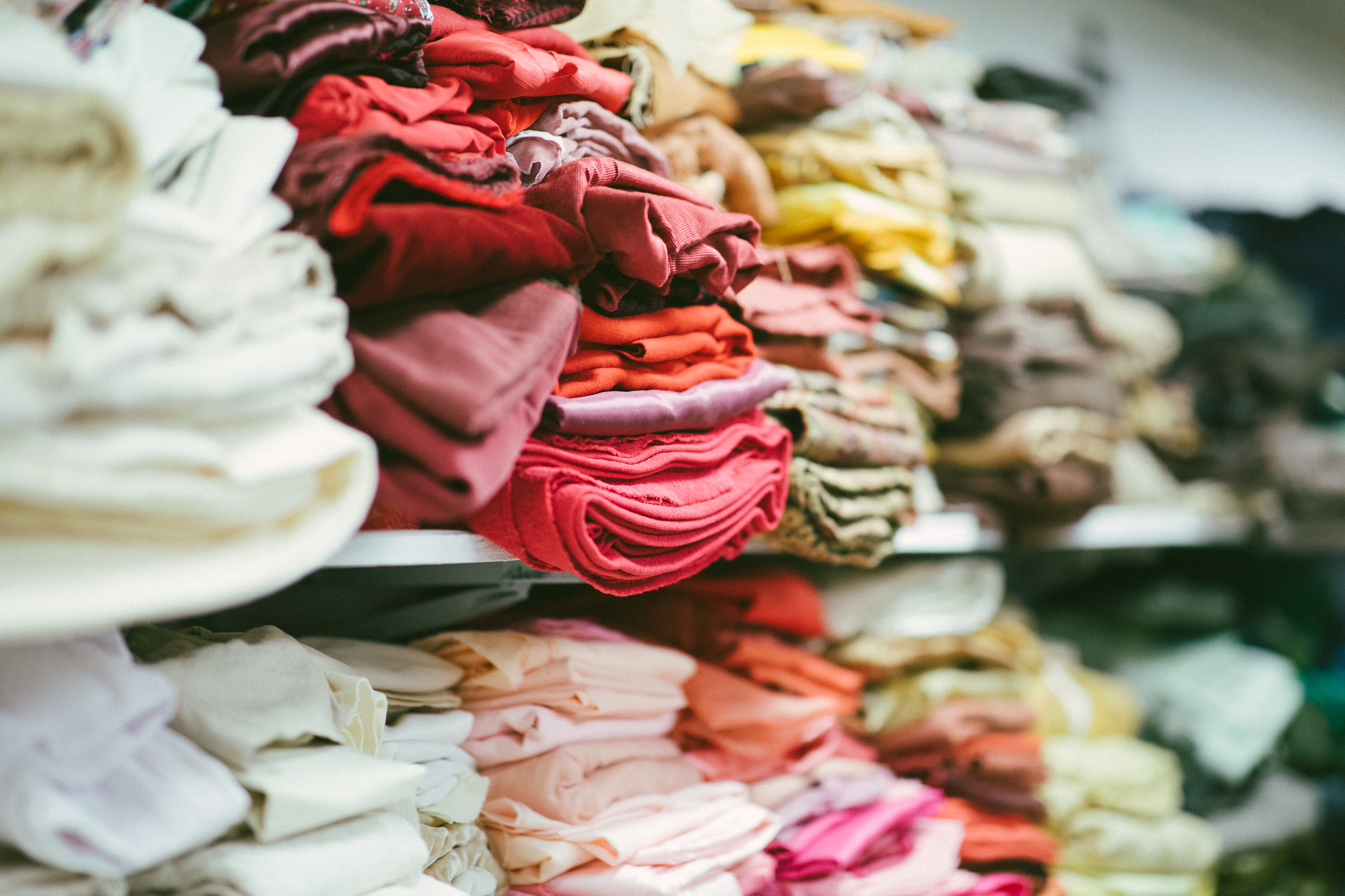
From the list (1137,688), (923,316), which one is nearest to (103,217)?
(923,316)

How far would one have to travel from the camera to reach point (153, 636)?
2.15ft

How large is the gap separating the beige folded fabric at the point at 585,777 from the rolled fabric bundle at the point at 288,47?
580 millimetres

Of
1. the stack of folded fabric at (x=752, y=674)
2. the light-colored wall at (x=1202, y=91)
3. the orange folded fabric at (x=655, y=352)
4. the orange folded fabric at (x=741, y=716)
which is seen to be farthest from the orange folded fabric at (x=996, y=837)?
the light-colored wall at (x=1202, y=91)

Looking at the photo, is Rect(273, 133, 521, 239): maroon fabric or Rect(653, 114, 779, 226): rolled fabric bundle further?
Rect(653, 114, 779, 226): rolled fabric bundle

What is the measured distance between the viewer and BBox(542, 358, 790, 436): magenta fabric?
27.9 inches

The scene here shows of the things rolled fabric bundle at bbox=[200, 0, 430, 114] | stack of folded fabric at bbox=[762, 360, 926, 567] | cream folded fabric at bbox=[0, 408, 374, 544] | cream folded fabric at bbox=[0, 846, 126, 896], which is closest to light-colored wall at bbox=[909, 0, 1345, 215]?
stack of folded fabric at bbox=[762, 360, 926, 567]

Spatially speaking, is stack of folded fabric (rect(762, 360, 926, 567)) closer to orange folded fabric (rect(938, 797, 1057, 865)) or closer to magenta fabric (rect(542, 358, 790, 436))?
magenta fabric (rect(542, 358, 790, 436))

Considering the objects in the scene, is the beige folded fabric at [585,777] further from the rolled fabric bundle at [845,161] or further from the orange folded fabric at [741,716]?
the rolled fabric bundle at [845,161]

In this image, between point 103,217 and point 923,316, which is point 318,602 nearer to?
point 103,217

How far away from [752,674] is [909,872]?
283 mm

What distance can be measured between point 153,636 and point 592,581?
316 millimetres

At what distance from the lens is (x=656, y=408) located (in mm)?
761

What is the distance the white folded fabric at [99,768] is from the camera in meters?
0.45

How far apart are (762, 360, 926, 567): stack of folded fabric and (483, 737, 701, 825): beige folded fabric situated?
0.27 meters
